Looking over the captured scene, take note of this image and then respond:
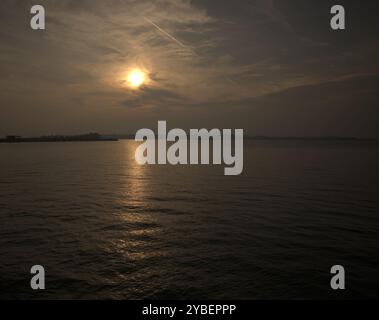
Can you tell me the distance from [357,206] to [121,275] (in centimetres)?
2312

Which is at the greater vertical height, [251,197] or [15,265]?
[251,197]

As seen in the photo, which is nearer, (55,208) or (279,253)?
(279,253)

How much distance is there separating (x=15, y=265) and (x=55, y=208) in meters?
12.5
